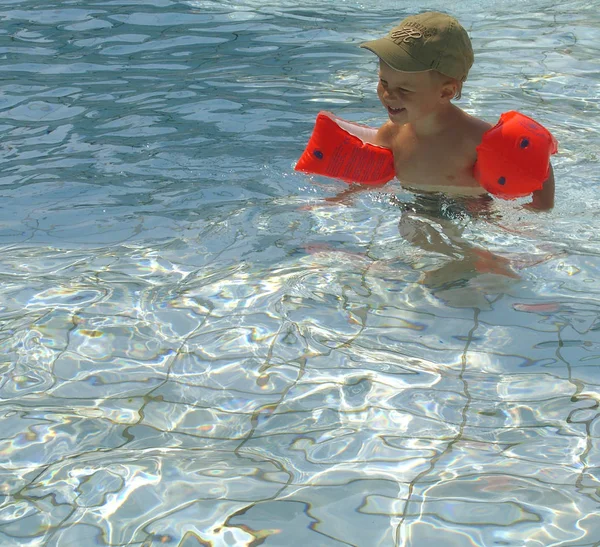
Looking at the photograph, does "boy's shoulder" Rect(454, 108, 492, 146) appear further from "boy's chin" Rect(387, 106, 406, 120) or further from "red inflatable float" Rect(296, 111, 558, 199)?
"boy's chin" Rect(387, 106, 406, 120)

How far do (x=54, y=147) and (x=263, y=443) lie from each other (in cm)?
292

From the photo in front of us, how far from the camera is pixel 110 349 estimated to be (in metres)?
2.63

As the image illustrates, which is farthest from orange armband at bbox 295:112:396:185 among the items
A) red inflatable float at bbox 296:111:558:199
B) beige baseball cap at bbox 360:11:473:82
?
beige baseball cap at bbox 360:11:473:82

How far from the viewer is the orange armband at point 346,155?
3568mm

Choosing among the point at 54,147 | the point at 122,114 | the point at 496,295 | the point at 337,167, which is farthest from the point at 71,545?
the point at 122,114

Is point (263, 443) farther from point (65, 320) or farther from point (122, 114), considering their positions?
point (122, 114)

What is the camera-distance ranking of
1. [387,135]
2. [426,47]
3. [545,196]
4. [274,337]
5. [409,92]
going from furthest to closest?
[387,135], [545,196], [409,92], [426,47], [274,337]

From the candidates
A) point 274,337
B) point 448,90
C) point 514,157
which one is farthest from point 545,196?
point 274,337

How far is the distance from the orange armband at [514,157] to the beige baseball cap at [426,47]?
0.32 metres

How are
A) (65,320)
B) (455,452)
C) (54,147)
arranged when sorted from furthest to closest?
1. (54,147)
2. (65,320)
3. (455,452)

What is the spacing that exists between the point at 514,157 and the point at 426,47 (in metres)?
0.54

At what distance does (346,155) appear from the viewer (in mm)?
3625

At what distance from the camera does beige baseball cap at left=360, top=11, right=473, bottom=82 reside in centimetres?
303

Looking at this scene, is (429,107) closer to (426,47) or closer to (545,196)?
(426,47)
